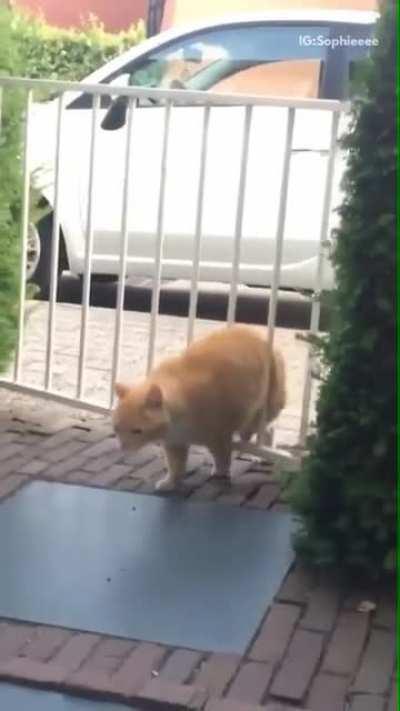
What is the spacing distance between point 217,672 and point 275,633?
1.02 ft

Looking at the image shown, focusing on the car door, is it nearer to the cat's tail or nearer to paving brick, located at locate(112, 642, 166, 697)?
the cat's tail

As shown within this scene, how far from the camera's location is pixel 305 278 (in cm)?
803

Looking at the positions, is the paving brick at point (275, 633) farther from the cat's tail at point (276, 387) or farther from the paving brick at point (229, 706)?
the cat's tail at point (276, 387)

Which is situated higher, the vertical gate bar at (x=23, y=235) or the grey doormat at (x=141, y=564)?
the vertical gate bar at (x=23, y=235)

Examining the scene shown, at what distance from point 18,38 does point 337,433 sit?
10.0ft

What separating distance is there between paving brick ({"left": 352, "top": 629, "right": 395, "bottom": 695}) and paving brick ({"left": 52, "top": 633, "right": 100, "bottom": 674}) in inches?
30.7

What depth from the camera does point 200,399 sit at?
4.68 meters

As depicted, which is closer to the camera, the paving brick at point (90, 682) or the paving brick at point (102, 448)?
the paving brick at point (90, 682)

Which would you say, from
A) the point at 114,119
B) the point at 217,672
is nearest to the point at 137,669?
the point at 217,672

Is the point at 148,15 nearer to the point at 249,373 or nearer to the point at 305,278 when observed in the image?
the point at 305,278

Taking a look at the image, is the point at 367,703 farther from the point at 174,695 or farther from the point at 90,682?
the point at 90,682

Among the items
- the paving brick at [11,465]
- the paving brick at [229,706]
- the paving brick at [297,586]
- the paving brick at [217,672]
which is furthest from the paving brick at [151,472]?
the paving brick at [229,706]

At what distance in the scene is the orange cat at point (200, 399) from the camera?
181 inches

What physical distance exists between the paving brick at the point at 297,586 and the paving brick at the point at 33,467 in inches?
54.1
